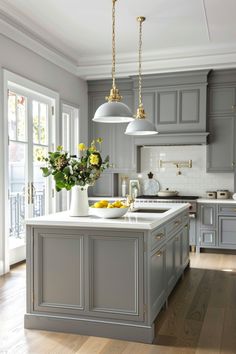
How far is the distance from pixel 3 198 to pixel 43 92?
173 cm

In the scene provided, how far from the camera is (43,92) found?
219 inches

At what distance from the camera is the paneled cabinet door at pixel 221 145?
6.31 metres

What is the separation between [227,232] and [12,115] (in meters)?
3.61

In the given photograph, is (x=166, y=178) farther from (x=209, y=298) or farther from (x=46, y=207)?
(x=209, y=298)

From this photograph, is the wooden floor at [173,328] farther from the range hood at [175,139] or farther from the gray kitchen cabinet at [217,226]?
the range hood at [175,139]

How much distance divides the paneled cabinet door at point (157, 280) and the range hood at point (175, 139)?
3.14 metres

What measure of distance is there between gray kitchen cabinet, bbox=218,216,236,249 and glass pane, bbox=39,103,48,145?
9.66 ft

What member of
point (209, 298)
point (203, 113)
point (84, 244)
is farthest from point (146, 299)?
point (203, 113)

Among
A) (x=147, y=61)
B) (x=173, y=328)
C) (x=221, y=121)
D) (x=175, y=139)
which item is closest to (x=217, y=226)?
(x=175, y=139)

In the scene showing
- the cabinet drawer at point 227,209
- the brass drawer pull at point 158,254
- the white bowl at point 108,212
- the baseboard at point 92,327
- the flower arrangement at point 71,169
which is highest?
the flower arrangement at point 71,169

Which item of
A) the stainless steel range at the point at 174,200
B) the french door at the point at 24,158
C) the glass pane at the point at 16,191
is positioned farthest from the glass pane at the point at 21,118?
the stainless steel range at the point at 174,200

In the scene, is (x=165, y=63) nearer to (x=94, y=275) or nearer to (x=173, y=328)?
(x=94, y=275)

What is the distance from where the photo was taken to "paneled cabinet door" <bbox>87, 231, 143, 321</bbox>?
294 centimetres

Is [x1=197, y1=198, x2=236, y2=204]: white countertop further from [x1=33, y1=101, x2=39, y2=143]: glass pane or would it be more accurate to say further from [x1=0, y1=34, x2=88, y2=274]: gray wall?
[x1=33, y1=101, x2=39, y2=143]: glass pane
